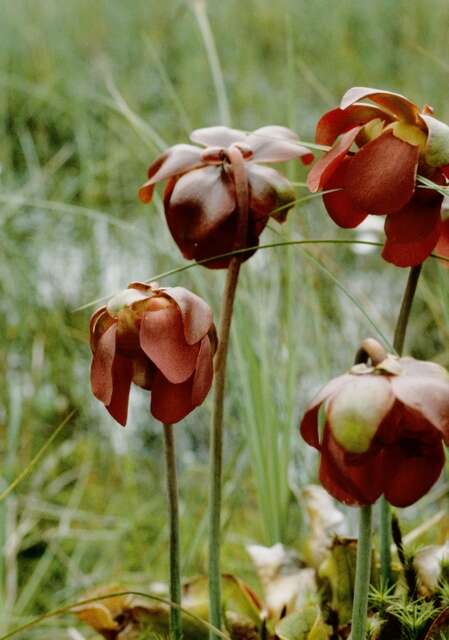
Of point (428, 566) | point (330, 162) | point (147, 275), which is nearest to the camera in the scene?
point (330, 162)

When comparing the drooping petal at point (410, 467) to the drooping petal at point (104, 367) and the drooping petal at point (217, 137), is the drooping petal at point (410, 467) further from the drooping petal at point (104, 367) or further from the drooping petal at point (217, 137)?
the drooping petal at point (217, 137)

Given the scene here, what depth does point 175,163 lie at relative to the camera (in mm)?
555

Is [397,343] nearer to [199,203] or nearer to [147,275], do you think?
[199,203]

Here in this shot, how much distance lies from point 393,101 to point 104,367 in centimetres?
20

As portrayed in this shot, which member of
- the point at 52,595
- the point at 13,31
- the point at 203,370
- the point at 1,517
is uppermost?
the point at 203,370

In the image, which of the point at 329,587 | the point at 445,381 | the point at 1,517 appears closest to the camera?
the point at 445,381

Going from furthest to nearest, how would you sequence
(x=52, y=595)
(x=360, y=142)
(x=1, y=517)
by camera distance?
(x=52, y=595) < (x=1, y=517) < (x=360, y=142)

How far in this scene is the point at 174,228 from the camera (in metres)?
0.54

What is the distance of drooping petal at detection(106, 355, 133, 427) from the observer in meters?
0.47

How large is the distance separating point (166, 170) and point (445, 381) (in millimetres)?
220

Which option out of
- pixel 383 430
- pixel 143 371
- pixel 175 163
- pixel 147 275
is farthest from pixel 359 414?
pixel 147 275

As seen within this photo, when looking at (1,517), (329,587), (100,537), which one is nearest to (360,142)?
(329,587)

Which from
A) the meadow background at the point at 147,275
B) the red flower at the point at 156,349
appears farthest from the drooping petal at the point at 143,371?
the meadow background at the point at 147,275

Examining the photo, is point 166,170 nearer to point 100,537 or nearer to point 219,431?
point 219,431
